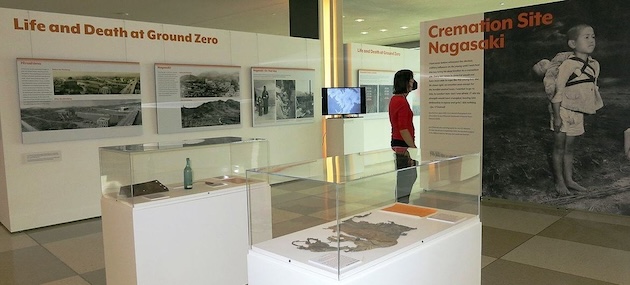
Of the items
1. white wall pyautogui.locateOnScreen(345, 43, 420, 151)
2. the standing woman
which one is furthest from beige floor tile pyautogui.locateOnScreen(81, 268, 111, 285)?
white wall pyautogui.locateOnScreen(345, 43, 420, 151)

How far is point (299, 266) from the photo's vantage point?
2381mm

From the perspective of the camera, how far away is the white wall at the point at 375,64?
1079 cm

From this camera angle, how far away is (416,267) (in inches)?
104

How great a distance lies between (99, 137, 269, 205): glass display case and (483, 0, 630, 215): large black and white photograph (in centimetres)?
398

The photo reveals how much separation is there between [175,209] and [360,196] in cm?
152

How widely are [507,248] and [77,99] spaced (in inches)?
217

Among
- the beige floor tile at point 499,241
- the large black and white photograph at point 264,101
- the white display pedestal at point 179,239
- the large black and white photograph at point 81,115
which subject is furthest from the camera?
the large black and white photograph at point 264,101

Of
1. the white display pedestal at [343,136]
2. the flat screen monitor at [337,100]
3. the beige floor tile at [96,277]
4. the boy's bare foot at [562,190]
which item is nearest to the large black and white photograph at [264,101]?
the flat screen monitor at [337,100]

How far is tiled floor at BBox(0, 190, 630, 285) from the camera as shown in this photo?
14.0 ft

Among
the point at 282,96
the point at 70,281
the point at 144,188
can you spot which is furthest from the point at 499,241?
the point at 282,96

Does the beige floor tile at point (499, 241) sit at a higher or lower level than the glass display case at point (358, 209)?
lower

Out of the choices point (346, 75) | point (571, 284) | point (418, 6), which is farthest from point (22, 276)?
point (418, 6)

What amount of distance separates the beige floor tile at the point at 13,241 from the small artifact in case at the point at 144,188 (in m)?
2.56

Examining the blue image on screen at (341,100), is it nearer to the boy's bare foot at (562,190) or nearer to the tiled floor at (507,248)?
the tiled floor at (507,248)
